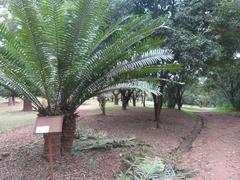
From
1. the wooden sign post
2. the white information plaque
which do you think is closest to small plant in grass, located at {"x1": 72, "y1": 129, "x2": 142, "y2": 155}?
the wooden sign post

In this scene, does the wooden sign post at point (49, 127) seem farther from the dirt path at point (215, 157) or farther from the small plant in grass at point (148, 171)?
the dirt path at point (215, 157)

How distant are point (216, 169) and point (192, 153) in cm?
139

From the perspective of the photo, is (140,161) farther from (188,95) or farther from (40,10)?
(188,95)

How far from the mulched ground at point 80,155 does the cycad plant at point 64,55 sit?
0.59 metres

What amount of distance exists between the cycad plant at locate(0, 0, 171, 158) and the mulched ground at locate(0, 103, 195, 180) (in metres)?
0.59

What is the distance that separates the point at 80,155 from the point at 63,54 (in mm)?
2055

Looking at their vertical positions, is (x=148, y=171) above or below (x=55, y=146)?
below

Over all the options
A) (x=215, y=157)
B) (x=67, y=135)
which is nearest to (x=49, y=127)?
(x=67, y=135)

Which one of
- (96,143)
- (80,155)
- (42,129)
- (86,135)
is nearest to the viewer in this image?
(42,129)

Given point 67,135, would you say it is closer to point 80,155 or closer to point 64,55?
point 80,155

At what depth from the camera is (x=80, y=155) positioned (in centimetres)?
641

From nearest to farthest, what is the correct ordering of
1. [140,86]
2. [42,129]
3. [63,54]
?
[42,129] < [63,54] < [140,86]

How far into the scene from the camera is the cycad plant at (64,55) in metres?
5.21

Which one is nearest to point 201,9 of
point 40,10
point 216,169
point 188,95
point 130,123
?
point 130,123
